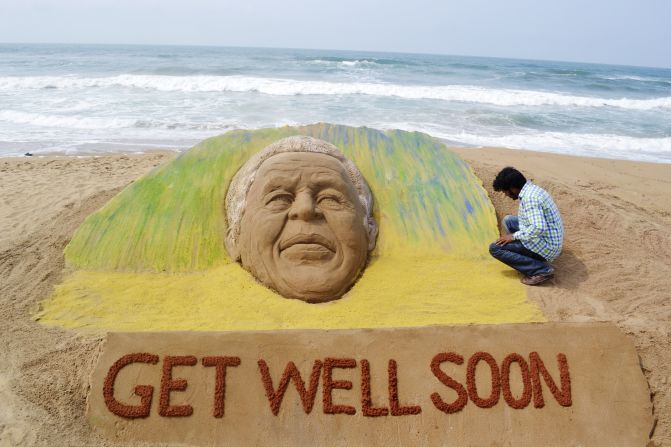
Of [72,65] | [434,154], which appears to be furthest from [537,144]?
[72,65]

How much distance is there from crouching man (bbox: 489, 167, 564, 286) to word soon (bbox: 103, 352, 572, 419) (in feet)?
3.25

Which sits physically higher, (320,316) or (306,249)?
(306,249)

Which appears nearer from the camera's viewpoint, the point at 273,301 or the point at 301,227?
the point at 273,301

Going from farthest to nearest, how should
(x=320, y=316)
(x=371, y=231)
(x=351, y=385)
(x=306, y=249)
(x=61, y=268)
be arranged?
(x=371, y=231) → (x=61, y=268) → (x=306, y=249) → (x=320, y=316) → (x=351, y=385)

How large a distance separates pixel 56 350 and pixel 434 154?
13.8 ft

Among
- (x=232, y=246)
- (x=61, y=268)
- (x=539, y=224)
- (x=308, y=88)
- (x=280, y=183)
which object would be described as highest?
(x=308, y=88)

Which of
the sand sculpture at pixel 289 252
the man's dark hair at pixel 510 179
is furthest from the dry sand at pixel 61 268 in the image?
the man's dark hair at pixel 510 179

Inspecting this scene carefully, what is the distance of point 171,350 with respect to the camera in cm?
295

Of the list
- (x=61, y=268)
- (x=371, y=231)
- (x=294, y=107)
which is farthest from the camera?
(x=294, y=107)

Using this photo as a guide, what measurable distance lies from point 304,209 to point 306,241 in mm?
273

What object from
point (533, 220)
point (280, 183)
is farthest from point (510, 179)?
point (280, 183)

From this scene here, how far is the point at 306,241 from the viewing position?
3.74 meters

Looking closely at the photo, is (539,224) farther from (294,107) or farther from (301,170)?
(294,107)

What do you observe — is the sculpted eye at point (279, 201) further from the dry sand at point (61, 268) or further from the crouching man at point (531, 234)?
the crouching man at point (531, 234)
